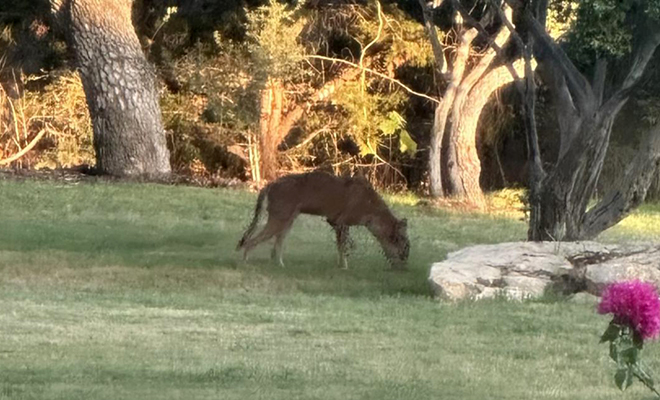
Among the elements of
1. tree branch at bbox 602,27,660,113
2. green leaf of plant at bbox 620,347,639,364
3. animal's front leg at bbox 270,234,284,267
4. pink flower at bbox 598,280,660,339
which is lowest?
animal's front leg at bbox 270,234,284,267

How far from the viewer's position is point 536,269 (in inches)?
604

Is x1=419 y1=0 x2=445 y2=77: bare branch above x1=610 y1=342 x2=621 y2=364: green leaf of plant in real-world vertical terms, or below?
above

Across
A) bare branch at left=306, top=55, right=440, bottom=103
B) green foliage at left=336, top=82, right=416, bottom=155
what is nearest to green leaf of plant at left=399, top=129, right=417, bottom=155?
green foliage at left=336, top=82, right=416, bottom=155

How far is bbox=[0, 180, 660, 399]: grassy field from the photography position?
955 centimetres

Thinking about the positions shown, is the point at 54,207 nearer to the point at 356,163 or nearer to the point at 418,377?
the point at 356,163

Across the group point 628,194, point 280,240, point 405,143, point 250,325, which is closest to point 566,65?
point 628,194

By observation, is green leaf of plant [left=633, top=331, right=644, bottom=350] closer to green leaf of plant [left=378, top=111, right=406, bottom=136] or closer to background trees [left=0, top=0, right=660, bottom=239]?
background trees [left=0, top=0, right=660, bottom=239]

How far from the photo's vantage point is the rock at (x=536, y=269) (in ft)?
48.9

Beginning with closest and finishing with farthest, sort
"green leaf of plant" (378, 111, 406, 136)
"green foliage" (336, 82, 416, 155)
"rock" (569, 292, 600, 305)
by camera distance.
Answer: "rock" (569, 292, 600, 305) < "green foliage" (336, 82, 416, 155) < "green leaf of plant" (378, 111, 406, 136)

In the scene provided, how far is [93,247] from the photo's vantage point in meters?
19.3

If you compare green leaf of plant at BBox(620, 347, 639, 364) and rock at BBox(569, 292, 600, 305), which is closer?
green leaf of plant at BBox(620, 347, 639, 364)

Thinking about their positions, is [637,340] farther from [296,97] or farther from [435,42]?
[296,97]

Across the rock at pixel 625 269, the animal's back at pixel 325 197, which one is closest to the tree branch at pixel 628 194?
the rock at pixel 625 269

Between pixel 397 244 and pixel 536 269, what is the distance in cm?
293
